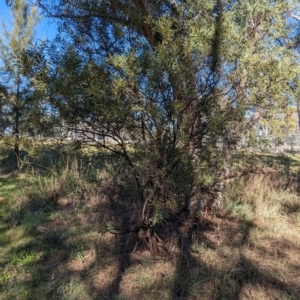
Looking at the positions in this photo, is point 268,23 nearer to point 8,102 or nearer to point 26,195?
point 26,195

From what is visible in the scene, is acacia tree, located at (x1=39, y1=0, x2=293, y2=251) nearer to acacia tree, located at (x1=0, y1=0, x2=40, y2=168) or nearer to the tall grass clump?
the tall grass clump

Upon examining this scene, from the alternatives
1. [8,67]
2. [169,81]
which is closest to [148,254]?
[169,81]

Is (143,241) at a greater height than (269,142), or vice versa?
(269,142)

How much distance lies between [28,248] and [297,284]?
10.2 feet

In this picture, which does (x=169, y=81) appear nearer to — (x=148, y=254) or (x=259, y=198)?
(x=148, y=254)

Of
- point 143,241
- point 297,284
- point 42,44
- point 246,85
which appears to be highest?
point 42,44

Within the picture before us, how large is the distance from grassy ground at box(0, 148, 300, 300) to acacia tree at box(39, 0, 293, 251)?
67cm

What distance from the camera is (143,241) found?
369 cm

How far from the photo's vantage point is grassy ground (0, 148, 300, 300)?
10.1 ft

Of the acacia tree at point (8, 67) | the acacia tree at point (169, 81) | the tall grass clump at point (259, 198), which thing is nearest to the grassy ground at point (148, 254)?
the tall grass clump at point (259, 198)

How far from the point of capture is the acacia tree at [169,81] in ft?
9.01

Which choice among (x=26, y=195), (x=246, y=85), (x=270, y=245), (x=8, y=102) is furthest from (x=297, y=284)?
(x=8, y=102)

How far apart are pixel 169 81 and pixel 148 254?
1961 millimetres

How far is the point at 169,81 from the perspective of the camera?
9.34 feet
